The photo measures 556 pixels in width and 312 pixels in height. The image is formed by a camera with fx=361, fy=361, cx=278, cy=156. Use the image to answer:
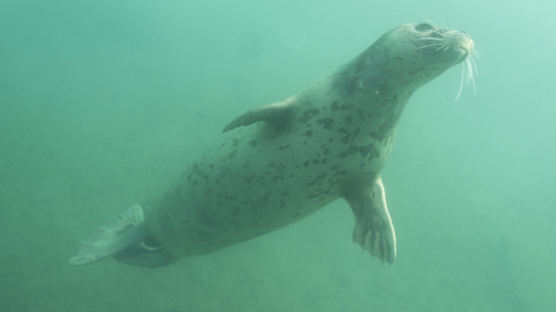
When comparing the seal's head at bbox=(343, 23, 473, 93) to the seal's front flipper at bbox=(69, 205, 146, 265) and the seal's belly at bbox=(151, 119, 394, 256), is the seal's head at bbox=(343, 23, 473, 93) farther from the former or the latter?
the seal's front flipper at bbox=(69, 205, 146, 265)

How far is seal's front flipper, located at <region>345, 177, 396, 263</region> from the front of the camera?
307 cm

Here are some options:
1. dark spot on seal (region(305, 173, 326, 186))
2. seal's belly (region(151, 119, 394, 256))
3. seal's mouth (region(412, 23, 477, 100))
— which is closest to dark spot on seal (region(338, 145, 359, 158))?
seal's belly (region(151, 119, 394, 256))

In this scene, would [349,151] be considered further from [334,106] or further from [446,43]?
[446,43]

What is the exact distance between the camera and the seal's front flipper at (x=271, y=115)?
2.80m

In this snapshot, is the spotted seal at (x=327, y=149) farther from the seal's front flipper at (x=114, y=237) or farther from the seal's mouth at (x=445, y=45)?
the seal's front flipper at (x=114, y=237)

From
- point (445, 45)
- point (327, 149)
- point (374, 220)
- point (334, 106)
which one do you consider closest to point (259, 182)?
point (327, 149)

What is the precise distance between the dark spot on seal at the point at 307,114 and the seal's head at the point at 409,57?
35cm

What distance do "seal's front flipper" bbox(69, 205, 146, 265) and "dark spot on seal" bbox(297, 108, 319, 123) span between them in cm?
273

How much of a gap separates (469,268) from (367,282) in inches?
135

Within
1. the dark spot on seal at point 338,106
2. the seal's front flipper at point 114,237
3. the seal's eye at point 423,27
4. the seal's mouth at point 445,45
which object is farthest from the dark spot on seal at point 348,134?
the seal's front flipper at point 114,237

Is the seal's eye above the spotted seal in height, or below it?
above

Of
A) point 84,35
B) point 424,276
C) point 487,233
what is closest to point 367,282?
point 424,276

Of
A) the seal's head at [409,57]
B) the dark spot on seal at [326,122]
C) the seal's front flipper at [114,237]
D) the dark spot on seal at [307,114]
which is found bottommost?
the seal's front flipper at [114,237]

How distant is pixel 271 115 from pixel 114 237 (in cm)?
279
